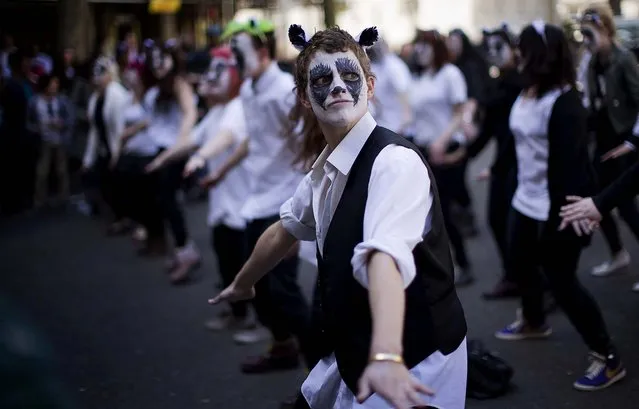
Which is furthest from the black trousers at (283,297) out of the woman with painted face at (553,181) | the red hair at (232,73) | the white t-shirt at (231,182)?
the red hair at (232,73)

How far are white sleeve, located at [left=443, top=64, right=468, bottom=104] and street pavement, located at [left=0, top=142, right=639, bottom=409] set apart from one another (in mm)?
1346

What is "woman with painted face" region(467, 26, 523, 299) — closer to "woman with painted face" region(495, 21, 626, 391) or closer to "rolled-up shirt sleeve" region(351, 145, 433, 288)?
"woman with painted face" region(495, 21, 626, 391)

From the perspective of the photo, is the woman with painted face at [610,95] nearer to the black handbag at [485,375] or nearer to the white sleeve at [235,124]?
the black handbag at [485,375]

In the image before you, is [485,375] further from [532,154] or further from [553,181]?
[532,154]

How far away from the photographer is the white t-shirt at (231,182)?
24.0 ft

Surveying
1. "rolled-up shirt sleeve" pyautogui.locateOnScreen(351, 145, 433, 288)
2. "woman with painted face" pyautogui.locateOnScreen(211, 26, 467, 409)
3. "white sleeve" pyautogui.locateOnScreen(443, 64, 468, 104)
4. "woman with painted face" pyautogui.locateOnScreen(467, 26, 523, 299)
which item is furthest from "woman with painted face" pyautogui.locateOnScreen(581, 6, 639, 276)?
"rolled-up shirt sleeve" pyautogui.locateOnScreen(351, 145, 433, 288)

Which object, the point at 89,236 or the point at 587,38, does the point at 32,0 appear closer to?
the point at 89,236

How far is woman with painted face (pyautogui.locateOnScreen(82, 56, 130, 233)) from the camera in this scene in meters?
11.3

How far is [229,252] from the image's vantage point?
750 centimetres

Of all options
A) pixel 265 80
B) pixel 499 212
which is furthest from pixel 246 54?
pixel 499 212

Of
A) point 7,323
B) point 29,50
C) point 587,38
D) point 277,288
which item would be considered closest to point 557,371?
point 277,288

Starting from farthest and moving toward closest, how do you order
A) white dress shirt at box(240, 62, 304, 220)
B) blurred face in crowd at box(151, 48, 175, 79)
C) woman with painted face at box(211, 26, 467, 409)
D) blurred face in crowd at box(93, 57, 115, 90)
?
blurred face in crowd at box(93, 57, 115, 90) < blurred face in crowd at box(151, 48, 175, 79) < white dress shirt at box(240, 62, 304, 220) < woman with painted face at box(211, 26, 467, 409)

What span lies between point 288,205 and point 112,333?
4321 millimetres

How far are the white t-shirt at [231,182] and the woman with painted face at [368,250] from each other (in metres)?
3.77
